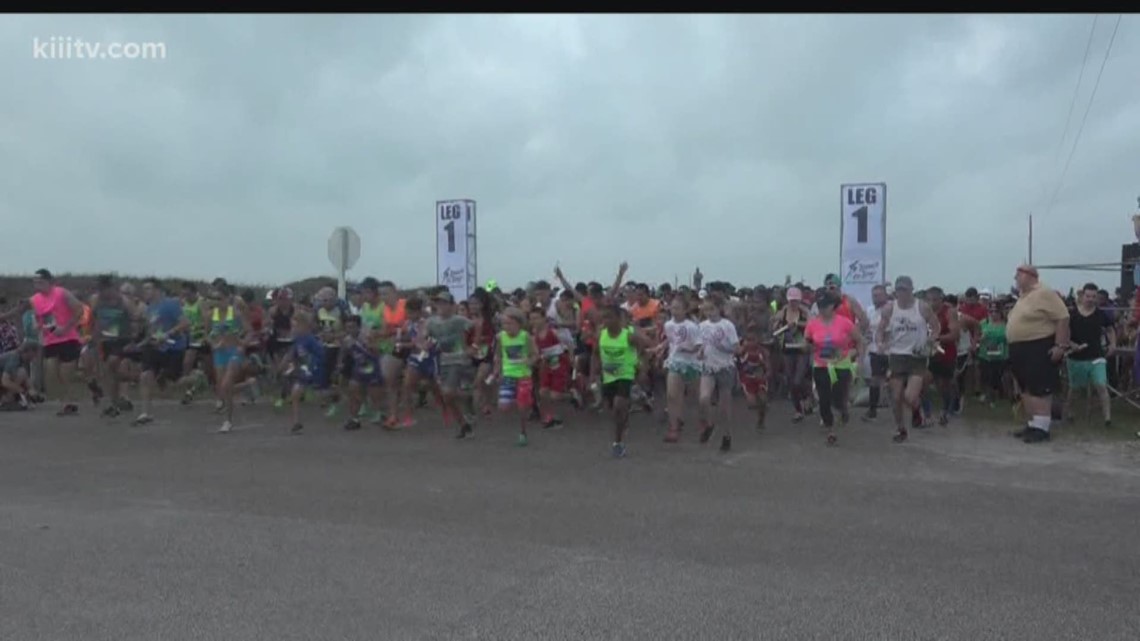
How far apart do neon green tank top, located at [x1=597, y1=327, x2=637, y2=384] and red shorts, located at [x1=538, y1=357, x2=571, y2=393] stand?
1.62 m

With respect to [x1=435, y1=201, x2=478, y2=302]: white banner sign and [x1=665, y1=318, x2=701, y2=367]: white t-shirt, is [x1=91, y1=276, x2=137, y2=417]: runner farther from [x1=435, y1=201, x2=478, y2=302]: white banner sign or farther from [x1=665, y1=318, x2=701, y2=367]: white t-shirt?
[x1=665, y1=318, x2=701, y2=367]: white t-shirt

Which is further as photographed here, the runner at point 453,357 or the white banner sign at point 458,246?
the white banner sign at point 458,246

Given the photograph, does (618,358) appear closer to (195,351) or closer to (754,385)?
(754,385)

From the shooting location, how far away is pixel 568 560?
6223 millimetres

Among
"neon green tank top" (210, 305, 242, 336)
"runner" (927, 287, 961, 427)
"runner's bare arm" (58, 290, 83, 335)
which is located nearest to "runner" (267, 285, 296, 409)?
"neon green tank top" (210, 305, 242, 336)

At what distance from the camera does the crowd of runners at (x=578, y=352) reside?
10.9 m

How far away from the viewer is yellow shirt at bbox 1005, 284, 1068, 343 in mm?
10875

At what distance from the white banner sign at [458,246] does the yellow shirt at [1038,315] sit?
940 cm

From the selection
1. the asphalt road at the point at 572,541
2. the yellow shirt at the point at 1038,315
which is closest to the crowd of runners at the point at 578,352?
the yellow shirt at the point at 1038,315

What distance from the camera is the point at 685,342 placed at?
10766 millimetres

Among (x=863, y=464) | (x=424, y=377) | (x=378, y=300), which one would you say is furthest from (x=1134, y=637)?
(x=378, y=300)

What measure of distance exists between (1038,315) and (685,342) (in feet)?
13.1

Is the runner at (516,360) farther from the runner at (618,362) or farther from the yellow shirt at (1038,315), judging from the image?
the yellow shirt at (1038,315)
